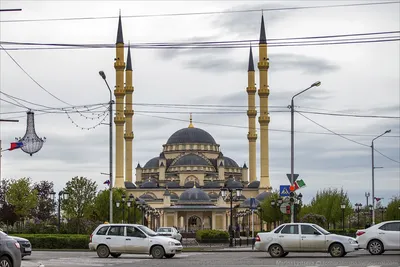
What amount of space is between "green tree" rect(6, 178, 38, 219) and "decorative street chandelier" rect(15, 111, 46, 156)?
176 feet

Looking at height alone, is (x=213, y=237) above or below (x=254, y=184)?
below

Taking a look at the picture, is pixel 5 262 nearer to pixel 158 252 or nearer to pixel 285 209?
pixel 158 252

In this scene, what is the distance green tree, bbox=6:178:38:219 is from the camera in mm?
83125

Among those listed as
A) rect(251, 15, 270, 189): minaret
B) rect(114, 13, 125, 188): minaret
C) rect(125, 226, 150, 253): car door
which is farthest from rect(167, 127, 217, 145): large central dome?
rect(125, 226, 150, 253): car door

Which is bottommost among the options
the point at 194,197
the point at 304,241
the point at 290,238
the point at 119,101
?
the point at 304,241

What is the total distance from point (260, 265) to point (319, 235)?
5962mm

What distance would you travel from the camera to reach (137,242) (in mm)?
30844

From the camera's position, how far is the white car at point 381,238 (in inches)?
1204

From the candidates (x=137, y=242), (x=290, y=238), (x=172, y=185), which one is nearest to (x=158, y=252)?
(x=137, y=242)

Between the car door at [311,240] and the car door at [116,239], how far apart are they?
6810 millimetres

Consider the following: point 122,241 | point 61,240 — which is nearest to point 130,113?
point 61,240

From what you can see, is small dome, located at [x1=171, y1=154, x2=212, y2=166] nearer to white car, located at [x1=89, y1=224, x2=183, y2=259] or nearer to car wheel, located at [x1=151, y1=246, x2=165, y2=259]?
white car, located at [x1=89, y1=224, x2=183, y2=259]

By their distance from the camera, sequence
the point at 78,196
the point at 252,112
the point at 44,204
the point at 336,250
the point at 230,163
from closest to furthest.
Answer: the point at 336,250 < the point at 78,196 < the point at 44,204 < the point at 252,112 < the point at 230,163

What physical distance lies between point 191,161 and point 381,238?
114268 mm
